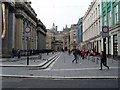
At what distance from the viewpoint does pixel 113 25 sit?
42.3 meters

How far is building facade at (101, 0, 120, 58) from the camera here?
39.0 metres

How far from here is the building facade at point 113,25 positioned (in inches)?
1535

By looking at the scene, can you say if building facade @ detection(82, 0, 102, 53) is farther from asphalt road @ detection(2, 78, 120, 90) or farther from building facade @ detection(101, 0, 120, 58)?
asphalt road @ detection(2, 78, 120, 90)

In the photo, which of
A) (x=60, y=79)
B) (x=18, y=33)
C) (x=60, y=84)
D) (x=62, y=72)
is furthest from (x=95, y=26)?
(x=60, y=84)

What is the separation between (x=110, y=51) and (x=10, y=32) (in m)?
21.5

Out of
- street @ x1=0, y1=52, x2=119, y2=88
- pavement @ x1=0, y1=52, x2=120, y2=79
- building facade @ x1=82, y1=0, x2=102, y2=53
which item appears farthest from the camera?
building facade @ x1=82, y1=0, x2=102, y2=53

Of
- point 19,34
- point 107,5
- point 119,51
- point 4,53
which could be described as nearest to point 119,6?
point 119,51

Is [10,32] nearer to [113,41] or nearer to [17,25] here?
[17,25]

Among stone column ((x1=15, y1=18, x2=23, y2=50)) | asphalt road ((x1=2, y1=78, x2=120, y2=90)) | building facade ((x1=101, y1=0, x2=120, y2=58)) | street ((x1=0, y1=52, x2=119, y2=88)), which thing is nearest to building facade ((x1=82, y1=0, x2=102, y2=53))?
building facade ((x1=101, y1=0, x2=120, y2=58))

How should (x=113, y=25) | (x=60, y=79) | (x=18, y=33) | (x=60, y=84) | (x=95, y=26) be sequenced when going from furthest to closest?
(x=95, y=26) → (x=18, y=33) → (x=113, y=25) → (x=60, y=79) → (x=60, y=84)

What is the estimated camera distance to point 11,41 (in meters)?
56.1

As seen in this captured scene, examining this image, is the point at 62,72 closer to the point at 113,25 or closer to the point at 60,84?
the point at 60,84

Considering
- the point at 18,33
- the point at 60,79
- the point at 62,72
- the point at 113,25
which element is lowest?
the point at 60,79

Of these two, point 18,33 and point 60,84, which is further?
point 18,33
